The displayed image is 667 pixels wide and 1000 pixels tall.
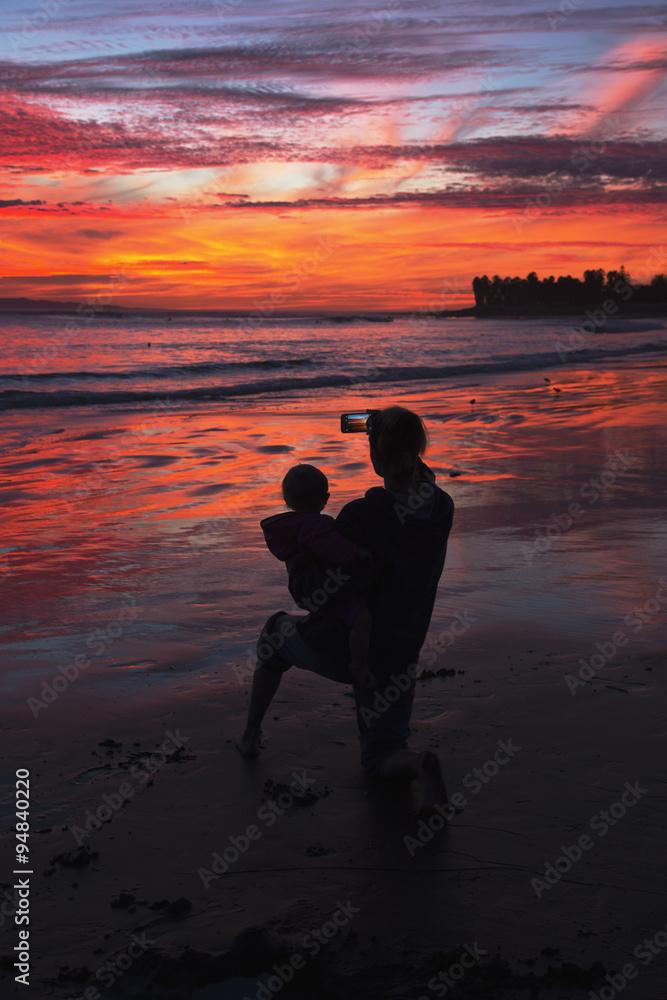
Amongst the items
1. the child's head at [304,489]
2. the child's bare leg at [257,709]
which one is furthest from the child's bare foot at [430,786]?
the child's head at [304,489]

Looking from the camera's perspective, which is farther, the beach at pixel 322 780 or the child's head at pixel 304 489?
the child's head at pixel 304 489

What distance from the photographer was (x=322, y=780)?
123 inches

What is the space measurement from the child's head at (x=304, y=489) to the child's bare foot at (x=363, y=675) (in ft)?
2.02

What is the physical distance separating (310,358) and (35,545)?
2601 centimetres

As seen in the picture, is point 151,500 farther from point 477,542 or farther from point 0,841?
point 0,841

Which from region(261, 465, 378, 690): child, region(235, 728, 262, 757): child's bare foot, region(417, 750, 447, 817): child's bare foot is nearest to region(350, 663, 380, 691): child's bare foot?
region(261, 465, 378, 690): child

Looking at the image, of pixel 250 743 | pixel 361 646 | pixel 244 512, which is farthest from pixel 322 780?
pixel 244 512

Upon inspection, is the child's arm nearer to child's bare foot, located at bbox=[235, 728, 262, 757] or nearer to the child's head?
the child's head

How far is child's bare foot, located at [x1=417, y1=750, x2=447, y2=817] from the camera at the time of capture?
9.34 feet

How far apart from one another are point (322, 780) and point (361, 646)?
0.57m

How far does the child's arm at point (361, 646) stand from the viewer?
3.01 metres

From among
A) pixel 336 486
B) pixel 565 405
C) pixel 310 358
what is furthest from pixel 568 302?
pixel 336 486

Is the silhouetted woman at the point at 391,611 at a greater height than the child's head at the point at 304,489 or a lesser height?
lesser

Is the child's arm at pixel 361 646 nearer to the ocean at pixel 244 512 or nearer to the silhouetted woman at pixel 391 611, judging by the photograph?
the silhouetted woman at pixel 391 611
